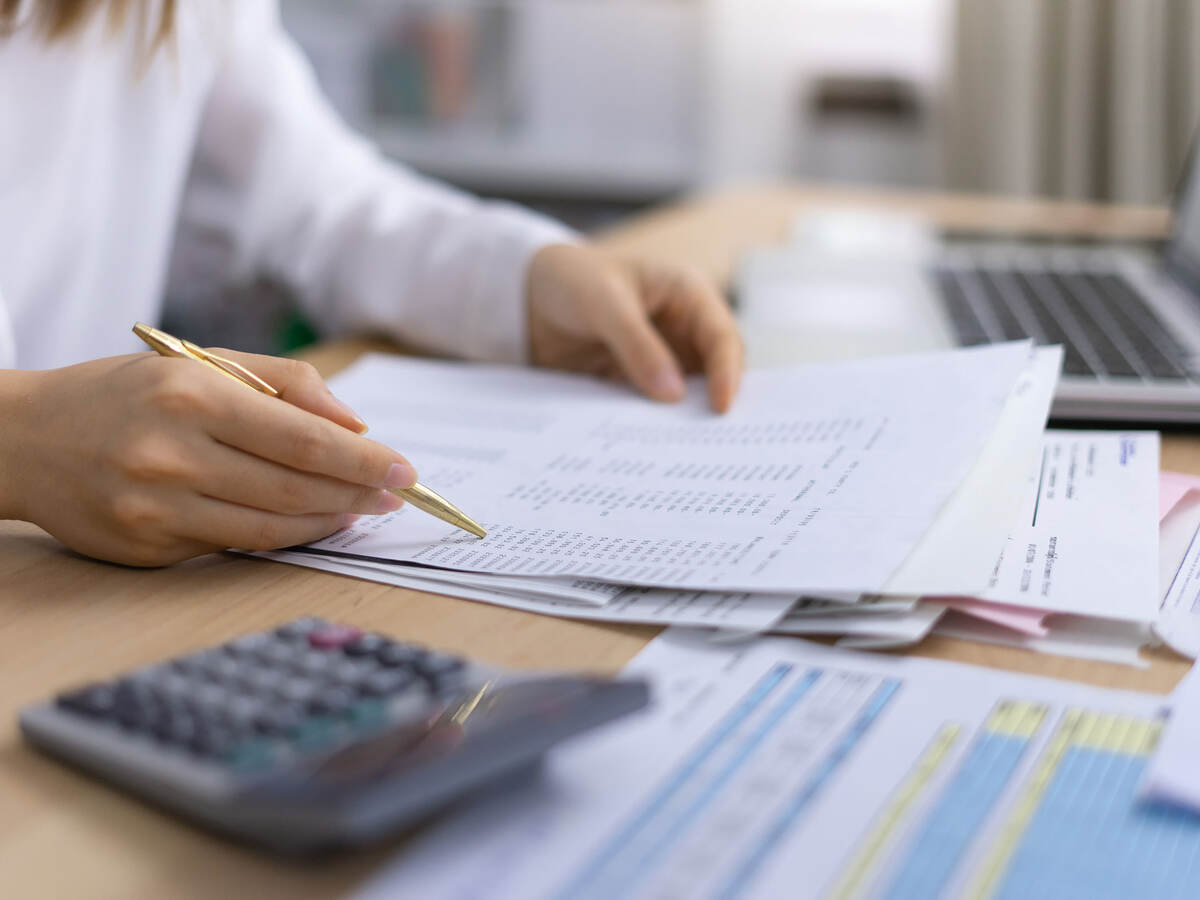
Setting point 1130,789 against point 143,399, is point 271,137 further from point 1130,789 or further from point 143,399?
point 1130,789

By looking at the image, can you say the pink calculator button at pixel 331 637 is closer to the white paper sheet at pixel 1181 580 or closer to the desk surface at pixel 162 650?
the desk surface at pixel 162 650

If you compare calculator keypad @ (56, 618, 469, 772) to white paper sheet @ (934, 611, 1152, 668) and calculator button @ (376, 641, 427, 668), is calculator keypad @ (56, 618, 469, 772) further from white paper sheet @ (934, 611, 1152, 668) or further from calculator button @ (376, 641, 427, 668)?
white paper sheet @ (934, 611, 1152, 668)

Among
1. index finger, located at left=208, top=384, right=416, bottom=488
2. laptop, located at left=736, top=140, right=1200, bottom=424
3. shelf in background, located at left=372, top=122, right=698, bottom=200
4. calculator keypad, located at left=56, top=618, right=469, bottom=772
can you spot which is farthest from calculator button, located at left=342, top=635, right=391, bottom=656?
shelf in background, located at left=372, top=122, right=698, bottom=200

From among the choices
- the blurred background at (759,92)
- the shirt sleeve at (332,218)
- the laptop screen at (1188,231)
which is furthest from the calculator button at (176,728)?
the blurred background at (759,92)

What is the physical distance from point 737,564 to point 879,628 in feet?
0.19

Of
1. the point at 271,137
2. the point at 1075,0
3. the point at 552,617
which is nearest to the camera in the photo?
the point at 552,617

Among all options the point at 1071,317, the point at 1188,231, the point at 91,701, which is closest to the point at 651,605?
the point at 91,701

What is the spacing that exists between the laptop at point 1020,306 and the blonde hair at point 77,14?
1.35 feet

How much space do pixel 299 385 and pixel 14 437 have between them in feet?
0.36

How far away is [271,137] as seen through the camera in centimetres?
83

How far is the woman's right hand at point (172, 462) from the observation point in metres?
0.41

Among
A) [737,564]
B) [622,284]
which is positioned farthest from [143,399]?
[622,284]

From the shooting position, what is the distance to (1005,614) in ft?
1.26

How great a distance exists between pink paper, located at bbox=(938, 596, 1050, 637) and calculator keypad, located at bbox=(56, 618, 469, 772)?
18 centimetres
